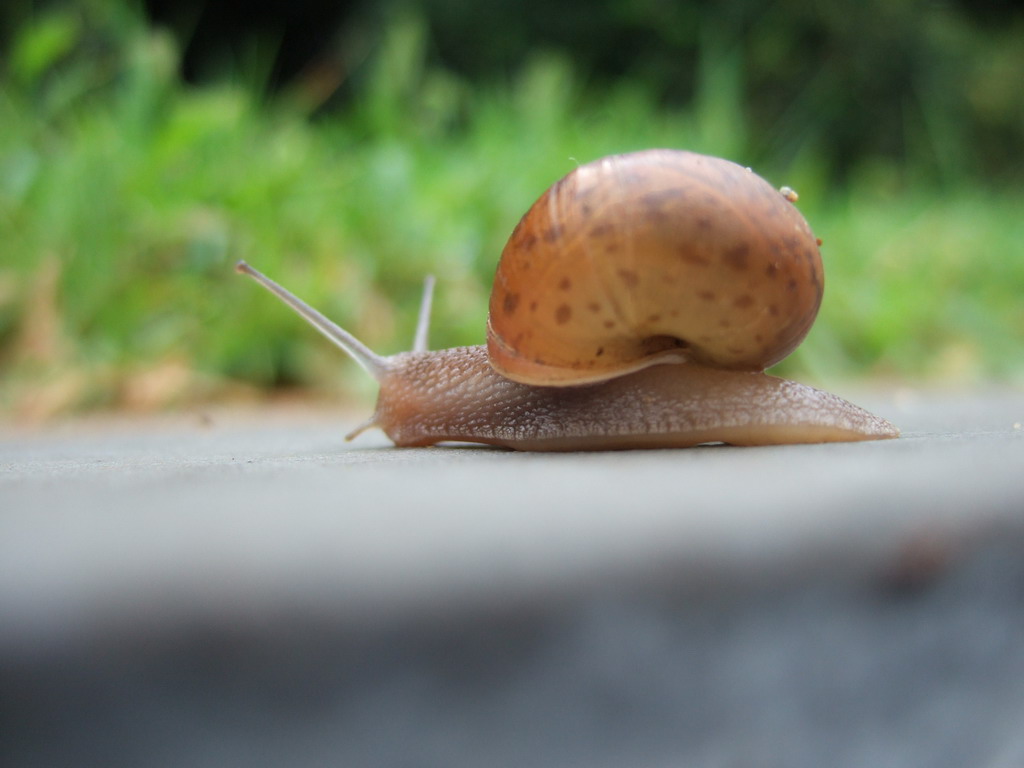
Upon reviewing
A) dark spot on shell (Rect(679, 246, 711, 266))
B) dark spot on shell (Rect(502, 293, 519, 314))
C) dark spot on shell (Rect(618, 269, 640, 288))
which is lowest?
dark spot on shell (Rect(502, 293, 519, 314))

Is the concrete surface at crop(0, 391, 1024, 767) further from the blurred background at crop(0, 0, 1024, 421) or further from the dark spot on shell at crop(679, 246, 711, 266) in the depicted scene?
the blurred background at crop(0, 0, 1024, 421)

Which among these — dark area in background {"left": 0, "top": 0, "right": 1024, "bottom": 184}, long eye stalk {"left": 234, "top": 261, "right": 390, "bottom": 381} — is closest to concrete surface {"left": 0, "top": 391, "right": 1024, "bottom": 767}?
long eye stalk {"left": 234, "top": 261, "right": 390, "bottom": 381}

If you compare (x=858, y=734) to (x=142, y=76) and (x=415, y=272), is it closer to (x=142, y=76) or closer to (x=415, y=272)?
(x=415, y=272)

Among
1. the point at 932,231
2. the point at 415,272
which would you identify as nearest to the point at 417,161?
the point at 415,272

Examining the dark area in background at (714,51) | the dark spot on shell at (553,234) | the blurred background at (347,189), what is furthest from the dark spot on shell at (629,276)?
the dark area in background at (714,51)

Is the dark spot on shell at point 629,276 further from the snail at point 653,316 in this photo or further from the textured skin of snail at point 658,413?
the textured skin of snail at point 658,413

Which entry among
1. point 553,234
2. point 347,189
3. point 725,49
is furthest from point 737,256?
point 725,49

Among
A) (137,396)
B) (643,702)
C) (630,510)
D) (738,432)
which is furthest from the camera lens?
(137,396)

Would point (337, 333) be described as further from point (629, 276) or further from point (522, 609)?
point (522, 609)
